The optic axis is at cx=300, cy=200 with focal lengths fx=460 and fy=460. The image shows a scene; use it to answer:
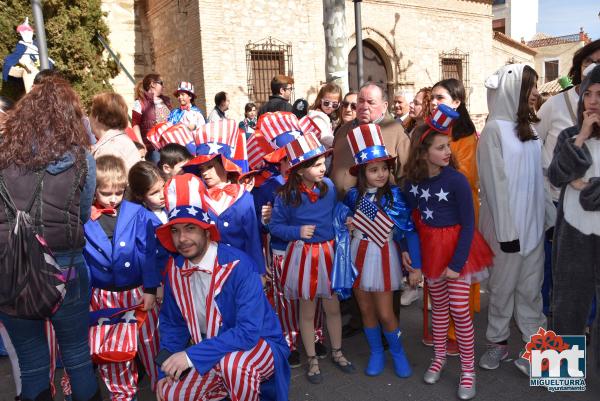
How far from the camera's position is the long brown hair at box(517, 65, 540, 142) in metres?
3.15

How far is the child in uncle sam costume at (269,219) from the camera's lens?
3492mm

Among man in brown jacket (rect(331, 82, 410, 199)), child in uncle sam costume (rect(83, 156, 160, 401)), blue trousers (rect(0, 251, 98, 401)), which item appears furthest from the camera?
man in brown jacket (rect(331, 82, 410, 199))

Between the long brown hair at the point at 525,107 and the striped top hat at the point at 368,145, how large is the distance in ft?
3.06

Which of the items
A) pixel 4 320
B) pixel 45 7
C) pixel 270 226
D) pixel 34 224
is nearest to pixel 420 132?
pixel 270 226

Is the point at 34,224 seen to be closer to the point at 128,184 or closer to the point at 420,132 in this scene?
the point at 128,184

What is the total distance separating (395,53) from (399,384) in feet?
41.7

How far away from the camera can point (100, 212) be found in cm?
293

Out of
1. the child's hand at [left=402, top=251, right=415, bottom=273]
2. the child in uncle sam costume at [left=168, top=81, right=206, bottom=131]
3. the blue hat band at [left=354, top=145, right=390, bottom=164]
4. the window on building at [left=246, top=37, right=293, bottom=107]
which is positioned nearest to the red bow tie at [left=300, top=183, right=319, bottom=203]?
the blue hat band at [left=354, top=145, right=390, bottom=164]

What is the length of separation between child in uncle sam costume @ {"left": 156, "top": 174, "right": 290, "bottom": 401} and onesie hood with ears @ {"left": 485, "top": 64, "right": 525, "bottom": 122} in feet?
6.86

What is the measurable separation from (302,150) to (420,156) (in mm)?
803

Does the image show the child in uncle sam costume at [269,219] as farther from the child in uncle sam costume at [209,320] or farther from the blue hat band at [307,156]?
the child in uncle sam costume at [209,320]

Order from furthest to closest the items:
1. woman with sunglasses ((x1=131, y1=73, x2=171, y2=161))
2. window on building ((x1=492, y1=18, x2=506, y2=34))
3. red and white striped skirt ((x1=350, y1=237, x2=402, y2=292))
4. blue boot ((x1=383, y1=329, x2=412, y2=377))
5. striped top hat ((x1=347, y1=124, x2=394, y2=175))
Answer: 1. window on building ((x1=492, y1=18, x2=506, y2=34))
2. woman with sunglasses ((x1=131, y1=73, x2=171, y2=161))
3. blue boot ((x1=383, y1=329, x2=412, y2=377))
4. red and white striped skirt ((x1=350, y1=237, x2=402, y2=292))
5. striped top hat ((x1=347, y1=124, x2=394, y2=175))

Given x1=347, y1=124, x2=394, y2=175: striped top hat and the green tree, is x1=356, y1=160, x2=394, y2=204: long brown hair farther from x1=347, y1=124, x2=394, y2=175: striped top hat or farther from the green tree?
the green tree

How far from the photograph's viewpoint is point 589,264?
278 centimetres
